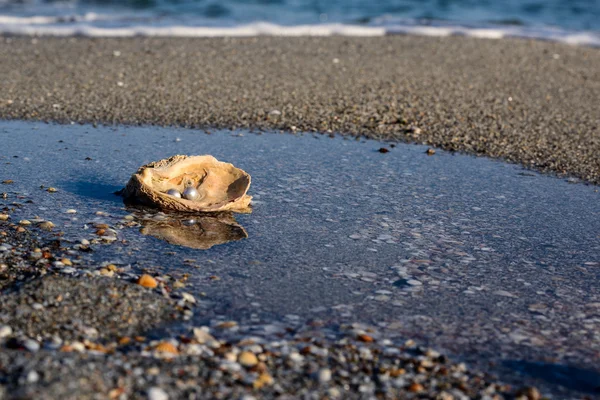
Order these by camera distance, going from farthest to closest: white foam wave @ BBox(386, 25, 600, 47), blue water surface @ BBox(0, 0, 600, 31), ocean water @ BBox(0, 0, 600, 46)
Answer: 1. blue water surface @ BBox(0, 0, 600, 31)
2. white foam wave @ BBox(386, 25, 600, 47)
3. ocean water @ BBox(0, 0, 600, 46)

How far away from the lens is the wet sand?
629 centimetres

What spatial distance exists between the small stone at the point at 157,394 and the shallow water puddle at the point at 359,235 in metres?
0.68

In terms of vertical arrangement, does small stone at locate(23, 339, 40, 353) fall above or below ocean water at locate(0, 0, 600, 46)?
below

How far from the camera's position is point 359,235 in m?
4.08

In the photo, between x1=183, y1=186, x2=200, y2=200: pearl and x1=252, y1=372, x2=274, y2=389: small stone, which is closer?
x1=252, y1=372, x2=274, y2=389: small stone

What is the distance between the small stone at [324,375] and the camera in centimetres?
260

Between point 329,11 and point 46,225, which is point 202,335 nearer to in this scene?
point 46,225

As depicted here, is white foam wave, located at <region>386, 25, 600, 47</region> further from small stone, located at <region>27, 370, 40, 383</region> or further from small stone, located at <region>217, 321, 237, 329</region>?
small stone, located at <region>27, 370, 40, 383</region>

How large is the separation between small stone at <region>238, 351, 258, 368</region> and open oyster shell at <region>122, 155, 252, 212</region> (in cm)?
166

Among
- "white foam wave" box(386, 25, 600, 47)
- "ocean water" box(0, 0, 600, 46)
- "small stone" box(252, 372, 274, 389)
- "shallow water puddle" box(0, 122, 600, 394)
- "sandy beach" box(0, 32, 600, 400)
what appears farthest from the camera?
"white foam wave" box(386, 25, 600, 47)

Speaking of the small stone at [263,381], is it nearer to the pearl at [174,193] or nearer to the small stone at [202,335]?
the small stone at [202,335]

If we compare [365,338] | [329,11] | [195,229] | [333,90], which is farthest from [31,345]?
[329,11]

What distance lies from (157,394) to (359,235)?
1943 millimetres

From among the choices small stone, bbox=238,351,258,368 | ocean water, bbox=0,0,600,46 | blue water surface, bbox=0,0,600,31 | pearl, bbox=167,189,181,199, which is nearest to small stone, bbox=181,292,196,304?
small stone, bbox=238,351,258,368
